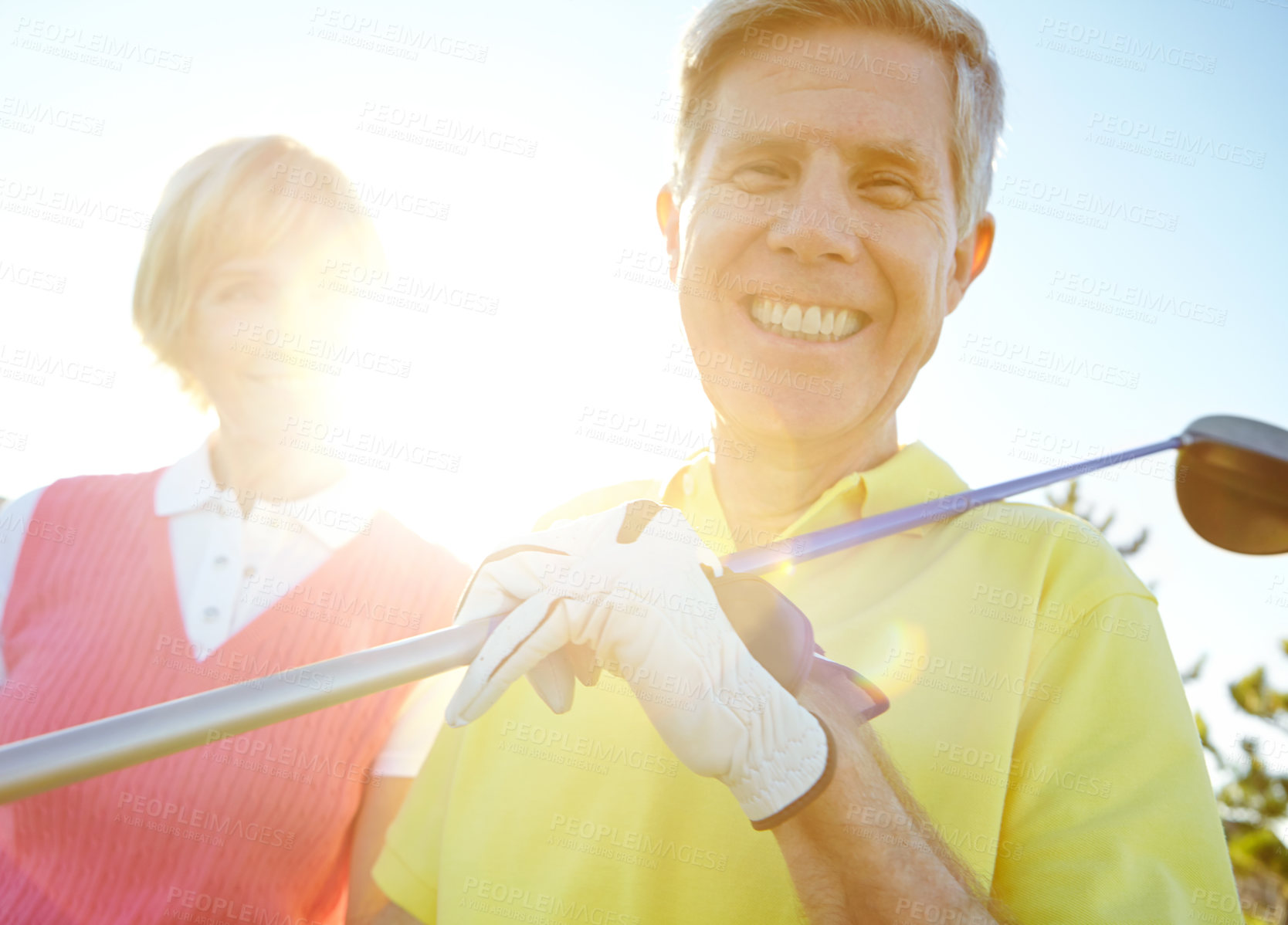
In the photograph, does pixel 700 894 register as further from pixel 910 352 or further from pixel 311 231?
pixel 311 231

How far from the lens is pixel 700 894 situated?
1396 millimetres

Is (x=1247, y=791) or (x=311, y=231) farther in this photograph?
(x=1247, y=791)

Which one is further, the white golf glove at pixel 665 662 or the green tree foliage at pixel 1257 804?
the green tree foliage at pixel 1257 804

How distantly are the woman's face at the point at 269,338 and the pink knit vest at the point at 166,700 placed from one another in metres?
0.33

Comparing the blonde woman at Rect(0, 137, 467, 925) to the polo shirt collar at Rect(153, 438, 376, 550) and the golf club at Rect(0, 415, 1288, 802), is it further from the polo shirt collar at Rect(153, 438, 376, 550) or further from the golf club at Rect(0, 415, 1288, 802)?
the golf club at Rect(0, 415, 1288, 802)

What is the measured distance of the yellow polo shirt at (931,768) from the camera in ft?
3.92

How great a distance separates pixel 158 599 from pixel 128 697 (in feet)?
0.73

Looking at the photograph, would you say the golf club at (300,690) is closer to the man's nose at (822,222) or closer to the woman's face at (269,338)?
the man's nose at (822,222)

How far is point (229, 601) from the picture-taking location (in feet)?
6.28

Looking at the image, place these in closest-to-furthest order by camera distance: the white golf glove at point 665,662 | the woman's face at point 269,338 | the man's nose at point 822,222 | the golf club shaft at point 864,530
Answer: the white golf glove at point 665,662 < the golf club shaft at point 864,530 < the man's nose at point 822,222 < the woman's face at point 269,338

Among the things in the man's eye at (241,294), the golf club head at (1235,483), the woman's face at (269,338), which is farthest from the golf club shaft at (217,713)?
the golf club head at (1235,483)

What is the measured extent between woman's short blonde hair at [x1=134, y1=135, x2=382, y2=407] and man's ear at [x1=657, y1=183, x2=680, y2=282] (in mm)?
806

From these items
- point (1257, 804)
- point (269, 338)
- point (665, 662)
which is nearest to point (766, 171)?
point (665, 662)

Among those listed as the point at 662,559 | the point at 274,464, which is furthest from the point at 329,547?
the point at 662,559
